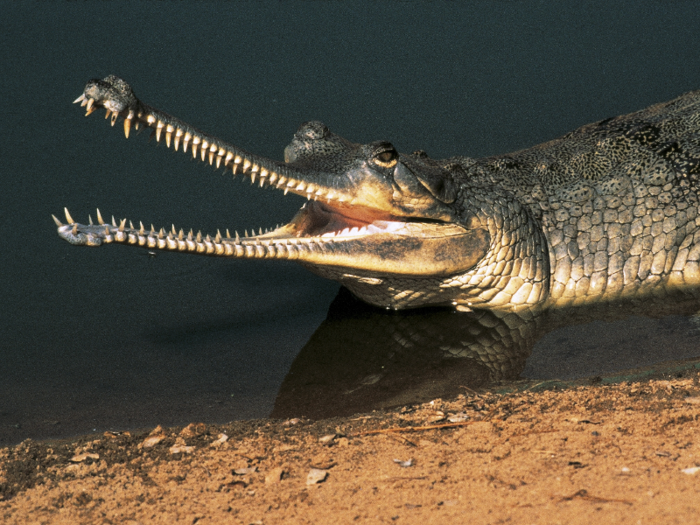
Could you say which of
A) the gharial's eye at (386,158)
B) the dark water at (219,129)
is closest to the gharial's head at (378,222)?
A: the gharial's eye at (386,158)

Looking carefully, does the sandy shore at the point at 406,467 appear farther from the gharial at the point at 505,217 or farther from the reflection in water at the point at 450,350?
the gharial at the point at 505,217

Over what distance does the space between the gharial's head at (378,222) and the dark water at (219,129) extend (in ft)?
2.41

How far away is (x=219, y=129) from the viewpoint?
307 inches

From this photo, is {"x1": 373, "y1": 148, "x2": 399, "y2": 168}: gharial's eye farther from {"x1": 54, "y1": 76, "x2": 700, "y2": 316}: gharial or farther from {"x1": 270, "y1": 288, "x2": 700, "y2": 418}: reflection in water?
{"x1": 270, "y1": 288, "x2": 700, "y2": 418}: reflection in water

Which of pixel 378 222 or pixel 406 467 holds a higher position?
pixel 378 222

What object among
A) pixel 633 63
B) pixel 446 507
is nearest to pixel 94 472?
pixel 446 507

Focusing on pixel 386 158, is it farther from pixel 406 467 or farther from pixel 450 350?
pixel 406 467

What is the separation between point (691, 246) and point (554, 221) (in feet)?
3.47

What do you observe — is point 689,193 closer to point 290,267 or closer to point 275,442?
point 290,267

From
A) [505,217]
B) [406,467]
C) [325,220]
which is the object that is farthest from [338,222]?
[406,467]

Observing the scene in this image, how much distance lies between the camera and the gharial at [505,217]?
4492 mm

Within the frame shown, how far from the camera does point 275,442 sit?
335cm

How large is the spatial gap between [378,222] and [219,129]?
3.64 metres

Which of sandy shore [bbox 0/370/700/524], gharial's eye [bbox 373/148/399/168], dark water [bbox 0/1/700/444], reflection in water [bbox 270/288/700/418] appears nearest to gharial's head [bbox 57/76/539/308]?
gharial's eye [bbox 373/148/399/168]
